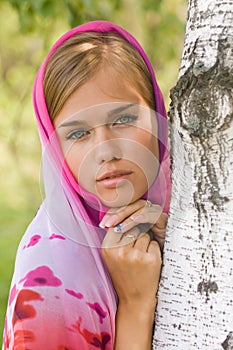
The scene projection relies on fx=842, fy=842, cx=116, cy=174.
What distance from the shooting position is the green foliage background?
5.74 meters

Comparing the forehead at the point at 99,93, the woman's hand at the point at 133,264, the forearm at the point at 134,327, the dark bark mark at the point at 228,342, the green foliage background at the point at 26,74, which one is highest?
the green foliage background at the point at 26,74

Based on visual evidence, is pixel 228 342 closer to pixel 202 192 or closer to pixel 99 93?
pixel 202 192

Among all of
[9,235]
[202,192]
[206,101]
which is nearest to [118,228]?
[202,192]

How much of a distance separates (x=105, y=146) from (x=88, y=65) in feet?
0.72

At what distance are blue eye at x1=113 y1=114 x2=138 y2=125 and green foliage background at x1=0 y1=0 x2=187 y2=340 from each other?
2.91 meters

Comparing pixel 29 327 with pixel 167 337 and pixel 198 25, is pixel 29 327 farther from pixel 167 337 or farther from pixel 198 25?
pixel 198 25

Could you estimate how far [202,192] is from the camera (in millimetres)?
1510

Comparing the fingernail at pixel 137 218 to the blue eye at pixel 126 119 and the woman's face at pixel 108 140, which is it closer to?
the woman's face at pixel 108 140

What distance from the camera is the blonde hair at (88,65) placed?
188 centimetres

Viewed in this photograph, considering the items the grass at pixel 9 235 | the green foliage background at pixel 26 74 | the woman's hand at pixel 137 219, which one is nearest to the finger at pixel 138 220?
the woman's hand at pixel 137 219

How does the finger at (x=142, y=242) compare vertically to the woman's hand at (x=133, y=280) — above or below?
above

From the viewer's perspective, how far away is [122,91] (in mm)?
1874

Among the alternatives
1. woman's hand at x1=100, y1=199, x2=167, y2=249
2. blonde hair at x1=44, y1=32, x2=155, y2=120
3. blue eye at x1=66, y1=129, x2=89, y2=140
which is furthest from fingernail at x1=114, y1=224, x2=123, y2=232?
blonde hair at x1=44, y1=32, x2=155, y2=120

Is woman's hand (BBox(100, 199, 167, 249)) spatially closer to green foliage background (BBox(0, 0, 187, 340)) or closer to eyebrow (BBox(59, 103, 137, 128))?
eyebrow (BBox(59, 103, 137, 128))
